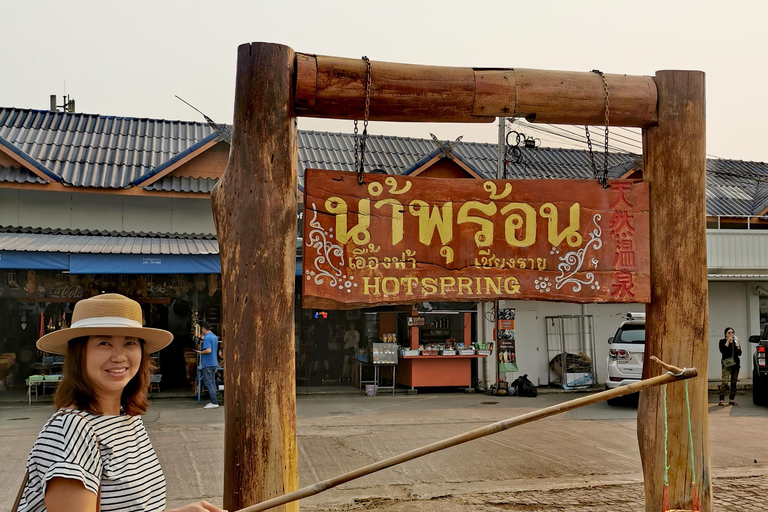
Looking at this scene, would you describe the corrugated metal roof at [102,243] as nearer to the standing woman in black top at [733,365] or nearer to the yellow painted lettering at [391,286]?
the yellow painted lettering at [391,286]

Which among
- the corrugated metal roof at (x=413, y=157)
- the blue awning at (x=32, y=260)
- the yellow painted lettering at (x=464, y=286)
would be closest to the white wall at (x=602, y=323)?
the corrugated metal roof at (x=413, y=157)

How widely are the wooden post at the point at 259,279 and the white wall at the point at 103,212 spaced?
44.3 feet

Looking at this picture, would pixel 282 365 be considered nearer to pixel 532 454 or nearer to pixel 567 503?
pixel 567 503

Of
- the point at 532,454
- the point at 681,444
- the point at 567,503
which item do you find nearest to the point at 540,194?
the point at 681,444

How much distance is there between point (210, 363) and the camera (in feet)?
48.5

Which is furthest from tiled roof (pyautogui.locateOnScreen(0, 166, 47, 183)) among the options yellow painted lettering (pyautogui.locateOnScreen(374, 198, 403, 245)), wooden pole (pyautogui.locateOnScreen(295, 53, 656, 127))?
yellow painted lettering (pyautogui.locateOnScreen(374, 198, 403, 245))

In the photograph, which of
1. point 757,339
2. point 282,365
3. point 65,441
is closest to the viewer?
point 65,441

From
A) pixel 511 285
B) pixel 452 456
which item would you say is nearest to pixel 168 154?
pixel 452 456

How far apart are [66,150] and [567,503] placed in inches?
572

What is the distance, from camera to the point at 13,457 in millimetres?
9656

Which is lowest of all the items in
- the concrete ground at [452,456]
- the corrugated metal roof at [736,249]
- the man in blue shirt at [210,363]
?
the concrete ground at [452,456]

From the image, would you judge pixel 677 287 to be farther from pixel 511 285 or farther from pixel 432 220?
pixel 432 220

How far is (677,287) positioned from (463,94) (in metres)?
1.76

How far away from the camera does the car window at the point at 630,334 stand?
1571 cm
